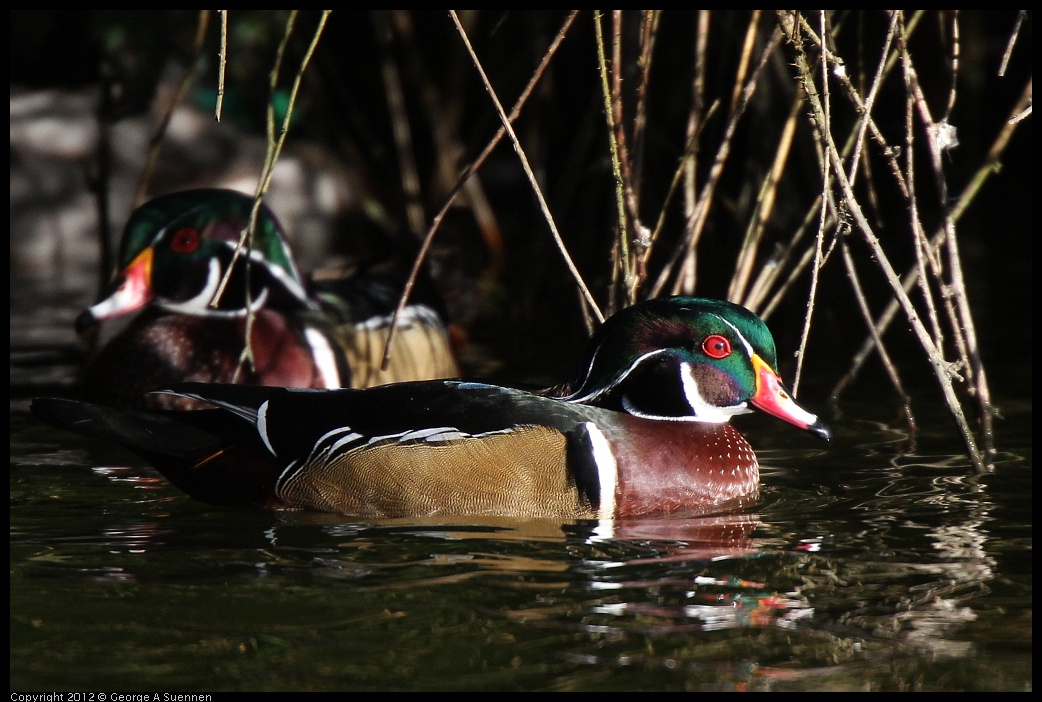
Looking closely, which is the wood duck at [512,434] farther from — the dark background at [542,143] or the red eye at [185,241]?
the red eye at [185,241]

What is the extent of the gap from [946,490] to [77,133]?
25.8ft

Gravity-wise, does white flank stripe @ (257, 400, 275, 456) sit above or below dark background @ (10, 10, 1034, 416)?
below

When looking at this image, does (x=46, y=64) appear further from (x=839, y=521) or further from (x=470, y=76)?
(x=839, y=521)

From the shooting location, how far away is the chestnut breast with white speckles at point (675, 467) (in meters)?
4.59

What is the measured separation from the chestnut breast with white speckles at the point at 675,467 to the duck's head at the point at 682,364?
105 millimetres

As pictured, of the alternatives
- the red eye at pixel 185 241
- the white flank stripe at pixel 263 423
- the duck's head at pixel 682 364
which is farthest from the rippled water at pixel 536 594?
the red eye at pixel 185 241

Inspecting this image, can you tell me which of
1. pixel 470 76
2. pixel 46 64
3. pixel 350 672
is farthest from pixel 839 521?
pixel 46 64

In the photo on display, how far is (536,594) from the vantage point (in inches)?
147

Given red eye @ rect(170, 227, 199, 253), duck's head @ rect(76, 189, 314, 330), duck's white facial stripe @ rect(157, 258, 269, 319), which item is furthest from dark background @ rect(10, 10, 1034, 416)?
duck's white facial stripe @ rect(157, 258, 269, 319)

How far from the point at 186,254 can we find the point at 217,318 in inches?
11.6

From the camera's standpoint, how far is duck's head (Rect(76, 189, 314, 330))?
20.3ft

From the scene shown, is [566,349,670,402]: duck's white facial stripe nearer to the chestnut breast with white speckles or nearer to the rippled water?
the chestnut breast with white speckles

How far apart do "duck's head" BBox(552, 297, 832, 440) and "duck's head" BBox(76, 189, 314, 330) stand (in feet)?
6.68

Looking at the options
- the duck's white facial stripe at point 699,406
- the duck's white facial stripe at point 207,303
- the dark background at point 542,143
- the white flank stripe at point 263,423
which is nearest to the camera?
the white flank stripe at point 263,423
